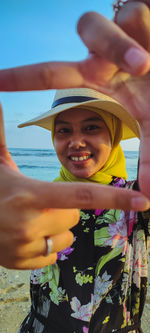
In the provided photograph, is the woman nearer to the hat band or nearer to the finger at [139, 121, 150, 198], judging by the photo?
the hat band

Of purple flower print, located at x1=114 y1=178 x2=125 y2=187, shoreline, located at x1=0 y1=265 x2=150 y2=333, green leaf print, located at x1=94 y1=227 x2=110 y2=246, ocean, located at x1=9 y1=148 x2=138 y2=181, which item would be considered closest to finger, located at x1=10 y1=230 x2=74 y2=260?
green leaf print, located at x1=94 y1=227 x2=110 y2=246

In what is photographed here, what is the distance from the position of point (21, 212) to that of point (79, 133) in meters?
0.94

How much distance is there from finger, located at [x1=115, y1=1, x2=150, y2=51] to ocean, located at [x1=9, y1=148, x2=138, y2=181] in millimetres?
15227

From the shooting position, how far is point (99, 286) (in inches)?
49.8

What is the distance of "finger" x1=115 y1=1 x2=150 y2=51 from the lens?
675mm

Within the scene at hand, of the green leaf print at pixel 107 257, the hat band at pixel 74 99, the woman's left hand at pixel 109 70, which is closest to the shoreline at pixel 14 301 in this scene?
the green leaf print at pixel 107 257

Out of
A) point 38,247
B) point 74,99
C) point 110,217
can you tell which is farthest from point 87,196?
point 74,99

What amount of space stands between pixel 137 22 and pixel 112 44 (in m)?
0.14

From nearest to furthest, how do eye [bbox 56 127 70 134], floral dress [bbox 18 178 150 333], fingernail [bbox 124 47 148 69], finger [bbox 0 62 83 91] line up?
fingernail [bbox 124 47 148 69] → finger [bbox 0 62 83 91] → floral dress [bbox 18 178 150 333] → eye [bbox 56 127 70 134]

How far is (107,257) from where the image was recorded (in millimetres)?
1298

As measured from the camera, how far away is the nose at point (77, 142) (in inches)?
60.7

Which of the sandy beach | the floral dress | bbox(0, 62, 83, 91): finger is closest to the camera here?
bbox(0, 62, 83, 91): finger

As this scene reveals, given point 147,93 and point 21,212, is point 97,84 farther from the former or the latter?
point 21,212

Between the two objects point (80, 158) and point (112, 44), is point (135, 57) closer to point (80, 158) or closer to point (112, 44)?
point (112, 44)
